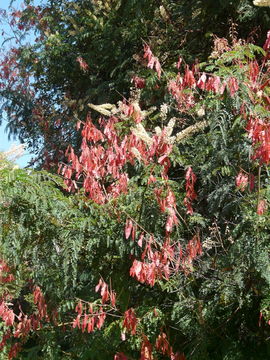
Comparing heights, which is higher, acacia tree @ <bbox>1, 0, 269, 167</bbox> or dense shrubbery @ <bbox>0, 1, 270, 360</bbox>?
acacia tree @ <bbox>1, 0, 269, 167</bbox>

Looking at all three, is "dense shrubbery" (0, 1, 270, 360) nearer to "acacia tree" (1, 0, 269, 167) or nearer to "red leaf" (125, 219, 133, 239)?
"red leaf" (125, 219, 133, 239)

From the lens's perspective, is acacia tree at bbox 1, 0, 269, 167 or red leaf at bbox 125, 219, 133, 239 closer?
red leaf at bbox 125, 219, 133, 239

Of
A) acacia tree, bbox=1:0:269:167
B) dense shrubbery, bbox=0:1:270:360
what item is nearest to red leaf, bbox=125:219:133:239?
dense shrubbery, bbox=0:1:270:360

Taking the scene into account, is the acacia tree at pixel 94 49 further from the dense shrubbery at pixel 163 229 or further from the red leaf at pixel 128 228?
the red leaf at pixel 128 228

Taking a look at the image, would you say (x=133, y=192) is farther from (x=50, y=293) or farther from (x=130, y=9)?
(x=130, y=9)

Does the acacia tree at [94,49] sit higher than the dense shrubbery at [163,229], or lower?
higher

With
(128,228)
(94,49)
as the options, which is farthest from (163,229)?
(94,49)

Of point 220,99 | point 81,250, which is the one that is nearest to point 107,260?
point 81,250

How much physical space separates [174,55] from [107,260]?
238 centimetres

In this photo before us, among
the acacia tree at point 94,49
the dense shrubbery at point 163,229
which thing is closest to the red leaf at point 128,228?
the dense shrubbery at point 163,229

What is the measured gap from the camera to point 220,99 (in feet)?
11.9

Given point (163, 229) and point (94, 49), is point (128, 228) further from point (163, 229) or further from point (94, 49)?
point (94, 49)

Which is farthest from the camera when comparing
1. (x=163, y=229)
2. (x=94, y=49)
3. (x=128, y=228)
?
(x=94, y=49)

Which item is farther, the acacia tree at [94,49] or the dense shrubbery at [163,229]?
the acacia tree at [94,49]
